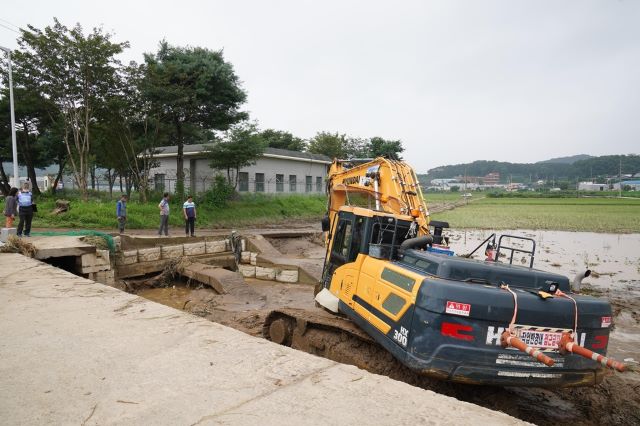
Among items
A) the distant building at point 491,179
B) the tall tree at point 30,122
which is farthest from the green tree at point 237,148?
the distant building at point 491,179

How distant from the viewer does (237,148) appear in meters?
22.8

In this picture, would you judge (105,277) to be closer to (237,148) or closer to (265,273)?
(265,273)

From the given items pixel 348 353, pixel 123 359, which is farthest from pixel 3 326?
pixel 348 353

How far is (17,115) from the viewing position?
2411 cm

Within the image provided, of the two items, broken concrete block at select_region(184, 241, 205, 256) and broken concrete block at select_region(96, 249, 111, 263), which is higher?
broken concrete block at select_region(96, 249, 111, 263)

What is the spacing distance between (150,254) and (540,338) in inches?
482

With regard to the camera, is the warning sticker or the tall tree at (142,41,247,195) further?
the tall tree at (142,41,247,195)

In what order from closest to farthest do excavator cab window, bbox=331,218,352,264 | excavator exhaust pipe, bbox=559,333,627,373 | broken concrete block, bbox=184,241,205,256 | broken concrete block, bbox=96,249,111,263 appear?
excavator exhaust pipe, bbox=559,333,627,373 → excavator cab window, bbox=331,218,352,264 → broken concrete block, bbox=96,249,111,263 → broken concrete block, bbox=184,241,205,256

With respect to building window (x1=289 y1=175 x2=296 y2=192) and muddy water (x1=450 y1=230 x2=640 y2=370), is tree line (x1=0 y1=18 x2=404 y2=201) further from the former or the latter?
muddy water (x1=450 y1=230 x2=640 y2=370)

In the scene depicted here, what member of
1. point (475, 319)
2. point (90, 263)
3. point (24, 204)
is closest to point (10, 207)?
point (24, 204)

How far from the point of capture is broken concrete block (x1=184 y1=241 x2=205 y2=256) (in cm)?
1443

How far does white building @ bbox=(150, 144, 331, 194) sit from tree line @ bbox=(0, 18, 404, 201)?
5.57 feet

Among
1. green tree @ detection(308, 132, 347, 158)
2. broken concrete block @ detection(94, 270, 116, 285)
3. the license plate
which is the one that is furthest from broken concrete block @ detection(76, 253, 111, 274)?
green tree @ detection(308, 132, 347, 158)

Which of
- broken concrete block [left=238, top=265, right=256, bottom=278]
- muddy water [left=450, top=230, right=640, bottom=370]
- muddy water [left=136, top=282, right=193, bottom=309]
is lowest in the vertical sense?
muddy water [left=136, top=282, right=193, bottom=309]
